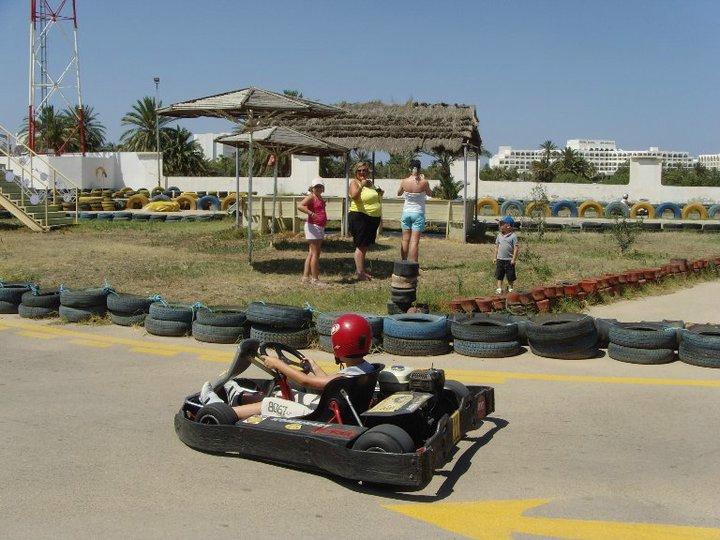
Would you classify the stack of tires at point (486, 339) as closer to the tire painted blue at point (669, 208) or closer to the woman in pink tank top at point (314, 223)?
the woman in pink tank top at point (314, 223)

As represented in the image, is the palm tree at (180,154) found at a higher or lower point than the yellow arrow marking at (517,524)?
higher

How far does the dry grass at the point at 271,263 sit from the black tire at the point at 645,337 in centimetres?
231

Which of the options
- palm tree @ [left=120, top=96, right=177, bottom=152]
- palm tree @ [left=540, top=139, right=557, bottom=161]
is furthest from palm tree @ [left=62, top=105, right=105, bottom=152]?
palm tree @ [left=540, top=139, right=557, bottom=161]

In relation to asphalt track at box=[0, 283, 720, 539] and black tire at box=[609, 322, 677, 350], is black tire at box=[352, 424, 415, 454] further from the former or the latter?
black tire at box=[609, 322, 677, 350]

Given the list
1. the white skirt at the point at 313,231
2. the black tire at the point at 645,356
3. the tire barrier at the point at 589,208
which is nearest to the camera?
the black tire at the point at 645,356

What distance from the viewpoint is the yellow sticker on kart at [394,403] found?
16.0 ft

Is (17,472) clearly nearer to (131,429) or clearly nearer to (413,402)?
(131,429)

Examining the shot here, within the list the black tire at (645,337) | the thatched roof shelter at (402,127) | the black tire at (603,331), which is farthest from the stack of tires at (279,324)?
the thatched roof shelter at (402,127)

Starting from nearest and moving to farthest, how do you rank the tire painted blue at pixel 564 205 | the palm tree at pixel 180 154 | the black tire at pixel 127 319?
the black tire at pixel 127 319, the tire painted blue at pixel 564 205, the palm tree at pixel 180 154

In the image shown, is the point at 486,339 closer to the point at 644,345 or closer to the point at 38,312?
the point at 644,345

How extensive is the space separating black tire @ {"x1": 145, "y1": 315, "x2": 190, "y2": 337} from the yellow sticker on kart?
4194 millimetres

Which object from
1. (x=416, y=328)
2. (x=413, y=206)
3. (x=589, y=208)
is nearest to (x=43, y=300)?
(x=416, y=328)

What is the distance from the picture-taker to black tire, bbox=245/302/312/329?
8078 millimetres

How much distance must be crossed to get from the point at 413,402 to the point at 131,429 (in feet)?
6.94
